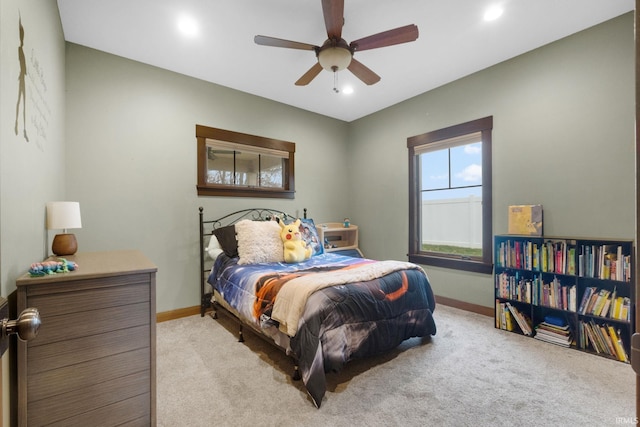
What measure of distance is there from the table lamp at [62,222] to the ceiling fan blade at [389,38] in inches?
91.9

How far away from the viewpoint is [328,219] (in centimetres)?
458

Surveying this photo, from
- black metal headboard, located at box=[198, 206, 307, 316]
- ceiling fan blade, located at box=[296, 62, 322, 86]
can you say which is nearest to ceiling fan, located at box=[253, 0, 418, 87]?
ceiling fan blade, located at box=[296, 62, 322, 86]

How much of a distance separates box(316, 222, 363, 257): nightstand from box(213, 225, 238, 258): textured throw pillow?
55.1 inches

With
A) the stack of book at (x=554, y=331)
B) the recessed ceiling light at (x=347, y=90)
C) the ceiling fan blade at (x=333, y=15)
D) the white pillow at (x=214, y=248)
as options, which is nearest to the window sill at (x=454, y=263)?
the stack of book at (x=554, y=331)

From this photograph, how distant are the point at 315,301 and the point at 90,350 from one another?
1144mm

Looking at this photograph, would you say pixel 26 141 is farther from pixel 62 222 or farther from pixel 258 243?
pixel 258 243

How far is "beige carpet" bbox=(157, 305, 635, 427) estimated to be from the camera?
5.22 feet

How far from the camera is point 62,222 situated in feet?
5.72

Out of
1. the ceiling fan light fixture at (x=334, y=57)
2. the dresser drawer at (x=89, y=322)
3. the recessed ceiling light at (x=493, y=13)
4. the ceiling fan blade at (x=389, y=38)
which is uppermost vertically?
the recessed ceiling light at (x=493, y=13)

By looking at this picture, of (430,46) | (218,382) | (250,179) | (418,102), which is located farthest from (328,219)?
(218,382)

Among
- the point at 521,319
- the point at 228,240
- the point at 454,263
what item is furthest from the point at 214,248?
the point at 521,319

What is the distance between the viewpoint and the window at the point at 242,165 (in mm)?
3396

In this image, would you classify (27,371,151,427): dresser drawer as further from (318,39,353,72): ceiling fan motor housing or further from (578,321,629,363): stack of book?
(578,321,629,363): stack of book

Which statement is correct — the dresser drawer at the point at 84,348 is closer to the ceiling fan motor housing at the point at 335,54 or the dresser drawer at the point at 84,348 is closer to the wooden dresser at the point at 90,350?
the wooden dresser at the point at 90,350
